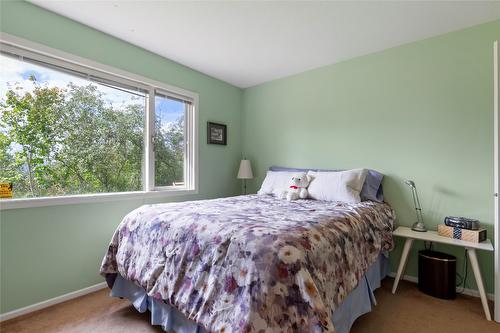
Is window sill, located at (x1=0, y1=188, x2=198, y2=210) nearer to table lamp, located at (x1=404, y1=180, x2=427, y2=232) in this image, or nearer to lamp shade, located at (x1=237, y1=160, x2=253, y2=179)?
lamp shade, located at (x1=237, y1=160, x2=253, y2=179)

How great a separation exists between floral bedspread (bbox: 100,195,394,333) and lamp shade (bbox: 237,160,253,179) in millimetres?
1561

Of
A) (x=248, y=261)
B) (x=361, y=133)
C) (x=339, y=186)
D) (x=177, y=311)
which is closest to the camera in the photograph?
(x=248, y=261)

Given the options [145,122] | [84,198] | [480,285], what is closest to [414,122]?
[480,285]

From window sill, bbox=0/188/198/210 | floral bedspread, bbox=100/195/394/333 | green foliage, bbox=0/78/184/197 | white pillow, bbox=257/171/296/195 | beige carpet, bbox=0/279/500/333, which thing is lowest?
beige carpet, bbox=0/279/500/333

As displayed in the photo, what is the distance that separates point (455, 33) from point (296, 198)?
7.02 feet

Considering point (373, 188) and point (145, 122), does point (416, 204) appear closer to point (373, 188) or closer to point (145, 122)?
point (373, 188)

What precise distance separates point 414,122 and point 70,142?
3.30m

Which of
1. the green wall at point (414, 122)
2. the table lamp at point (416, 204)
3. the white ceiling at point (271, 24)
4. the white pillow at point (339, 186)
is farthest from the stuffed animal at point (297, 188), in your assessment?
the white ceiling at point (271, 24)

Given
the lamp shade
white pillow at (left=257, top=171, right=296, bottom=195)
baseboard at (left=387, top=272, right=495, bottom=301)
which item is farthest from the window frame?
baseboard at (left=387, top=272, right=495, bottom=301)

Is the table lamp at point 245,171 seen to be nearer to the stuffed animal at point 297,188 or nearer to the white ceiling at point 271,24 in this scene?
the stuffed animal at point 297,188

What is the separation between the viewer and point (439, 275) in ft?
6.82

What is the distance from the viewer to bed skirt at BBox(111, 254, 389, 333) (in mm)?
1400

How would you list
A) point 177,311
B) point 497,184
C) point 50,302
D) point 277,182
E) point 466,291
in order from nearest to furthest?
1. point 177,311
2. point 497,184
3. point 50,302
4. point 466,291
5. point 277,182

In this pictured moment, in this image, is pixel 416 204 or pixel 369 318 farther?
pixel 416 204
